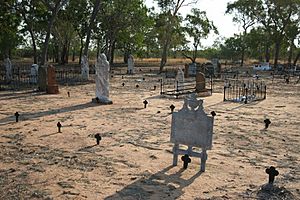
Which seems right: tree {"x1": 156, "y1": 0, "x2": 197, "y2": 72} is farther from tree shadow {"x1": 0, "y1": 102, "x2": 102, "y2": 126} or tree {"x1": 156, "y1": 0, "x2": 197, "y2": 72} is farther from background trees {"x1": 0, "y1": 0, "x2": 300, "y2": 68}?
tree shadow {"x1": 0, "y1": 102, "x2": 102, "y2": 126}

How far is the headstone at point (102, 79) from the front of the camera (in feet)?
49.9

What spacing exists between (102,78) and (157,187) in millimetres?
10187

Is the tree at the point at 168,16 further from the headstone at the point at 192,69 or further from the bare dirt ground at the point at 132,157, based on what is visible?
the bare dirt ground at the point at 132,157

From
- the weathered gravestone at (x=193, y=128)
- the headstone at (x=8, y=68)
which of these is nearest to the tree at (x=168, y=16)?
the headstone at (x=8, y=68)

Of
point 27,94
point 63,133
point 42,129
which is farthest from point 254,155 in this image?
point 27,94

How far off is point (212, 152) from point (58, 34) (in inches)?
1601

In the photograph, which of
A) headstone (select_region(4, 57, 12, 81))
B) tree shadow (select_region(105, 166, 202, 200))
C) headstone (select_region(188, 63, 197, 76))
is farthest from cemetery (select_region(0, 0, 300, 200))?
headstone (select_region(188, 63, 197, 76))

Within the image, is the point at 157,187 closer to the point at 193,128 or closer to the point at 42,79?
the point at 193,128

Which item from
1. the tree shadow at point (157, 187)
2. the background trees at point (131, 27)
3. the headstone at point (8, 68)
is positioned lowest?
the tree shadow at point (157, 187)

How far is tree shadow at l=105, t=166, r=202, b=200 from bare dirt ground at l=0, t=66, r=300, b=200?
16 millimetres

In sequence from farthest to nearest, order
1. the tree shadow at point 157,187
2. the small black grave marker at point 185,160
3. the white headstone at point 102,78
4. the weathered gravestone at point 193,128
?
the white headstone at point 102,78, the small black grave marker at point 185,160, the weathered gravestone at point 193,128, the tree shadow at point 157,187

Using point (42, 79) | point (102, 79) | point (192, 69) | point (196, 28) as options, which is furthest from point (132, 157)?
point (196, 28)

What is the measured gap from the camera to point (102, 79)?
50.6ft

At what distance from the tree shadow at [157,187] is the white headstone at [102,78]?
9.35m
